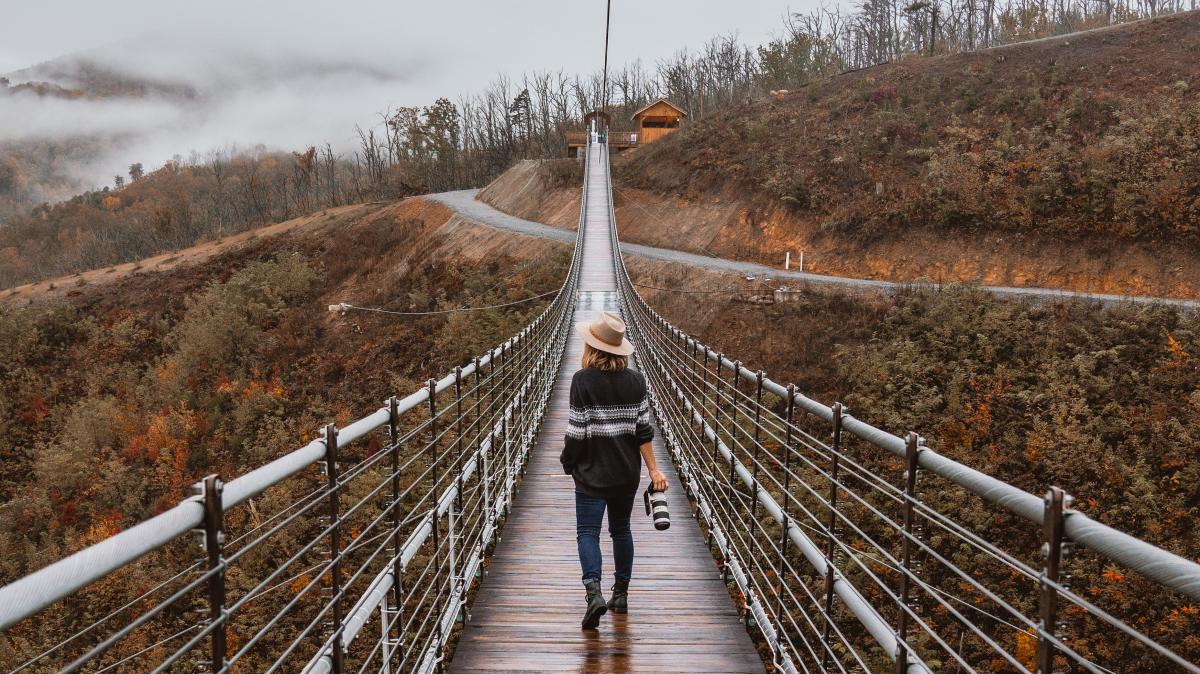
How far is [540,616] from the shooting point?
4.73 m

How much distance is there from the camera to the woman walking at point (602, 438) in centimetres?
434

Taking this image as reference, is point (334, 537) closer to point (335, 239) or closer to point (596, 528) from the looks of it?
point (596, 528)

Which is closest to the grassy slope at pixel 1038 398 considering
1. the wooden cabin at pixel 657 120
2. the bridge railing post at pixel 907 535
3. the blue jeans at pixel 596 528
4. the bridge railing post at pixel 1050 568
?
the blue jeans at pixel 596 528

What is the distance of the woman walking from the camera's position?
4.34 metres

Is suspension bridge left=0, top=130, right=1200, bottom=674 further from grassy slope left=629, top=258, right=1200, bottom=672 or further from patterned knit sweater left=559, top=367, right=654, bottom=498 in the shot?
patterned knit sweater left=559, top=367, right=654, bottom=498

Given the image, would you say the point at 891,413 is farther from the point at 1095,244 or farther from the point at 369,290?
the point at 369,290

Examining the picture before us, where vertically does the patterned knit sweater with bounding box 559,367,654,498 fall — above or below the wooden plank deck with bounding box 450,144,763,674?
above

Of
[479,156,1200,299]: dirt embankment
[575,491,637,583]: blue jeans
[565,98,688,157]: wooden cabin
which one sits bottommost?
[575,491,637,583]: blue jeans

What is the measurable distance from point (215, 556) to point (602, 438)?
2770 millimetres

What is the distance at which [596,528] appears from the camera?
4508 mm

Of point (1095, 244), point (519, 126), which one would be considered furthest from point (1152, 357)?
point (519, 126)

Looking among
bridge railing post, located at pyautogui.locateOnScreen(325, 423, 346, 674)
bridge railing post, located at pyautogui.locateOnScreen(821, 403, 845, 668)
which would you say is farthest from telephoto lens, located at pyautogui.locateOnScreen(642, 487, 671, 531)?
bridge railing post, located at pyautogui.locateOnScreen(325, 423, 346, 674)

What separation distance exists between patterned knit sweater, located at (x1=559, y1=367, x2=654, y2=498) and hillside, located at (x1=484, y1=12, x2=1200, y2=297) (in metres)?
18.4

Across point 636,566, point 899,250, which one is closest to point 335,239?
point 899,250
